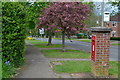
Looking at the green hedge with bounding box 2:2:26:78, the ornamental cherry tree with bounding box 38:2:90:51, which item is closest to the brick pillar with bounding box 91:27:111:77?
the green hedge with bounding box 2:2:26:78

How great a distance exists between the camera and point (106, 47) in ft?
22.0

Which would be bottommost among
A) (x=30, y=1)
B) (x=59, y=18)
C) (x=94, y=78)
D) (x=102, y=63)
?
(x=94, y=78)

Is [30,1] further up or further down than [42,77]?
further up

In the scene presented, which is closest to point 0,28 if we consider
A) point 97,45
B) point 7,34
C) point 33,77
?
point 7,34

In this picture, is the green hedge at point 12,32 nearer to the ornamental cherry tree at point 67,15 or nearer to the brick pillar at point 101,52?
the brick pillar at point 101,52

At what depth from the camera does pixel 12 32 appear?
802 cm

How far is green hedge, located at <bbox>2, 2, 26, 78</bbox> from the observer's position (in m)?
7.86

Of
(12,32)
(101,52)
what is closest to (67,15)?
(12,32)

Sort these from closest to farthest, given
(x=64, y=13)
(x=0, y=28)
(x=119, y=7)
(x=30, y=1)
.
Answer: (x=0, y=28)
(x=64, y=13)
(x=30, y=1)
(x=119, y=7)

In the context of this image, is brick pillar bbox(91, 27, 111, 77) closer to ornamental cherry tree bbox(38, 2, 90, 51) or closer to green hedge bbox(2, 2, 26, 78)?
green hedge bbox(2, 2, 26, 78)

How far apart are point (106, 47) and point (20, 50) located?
3787mm

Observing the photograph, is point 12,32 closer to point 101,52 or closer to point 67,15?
point 101,52

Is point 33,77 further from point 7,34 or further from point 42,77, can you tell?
point 7,34

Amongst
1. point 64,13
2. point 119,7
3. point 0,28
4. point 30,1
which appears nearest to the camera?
point 0,28
